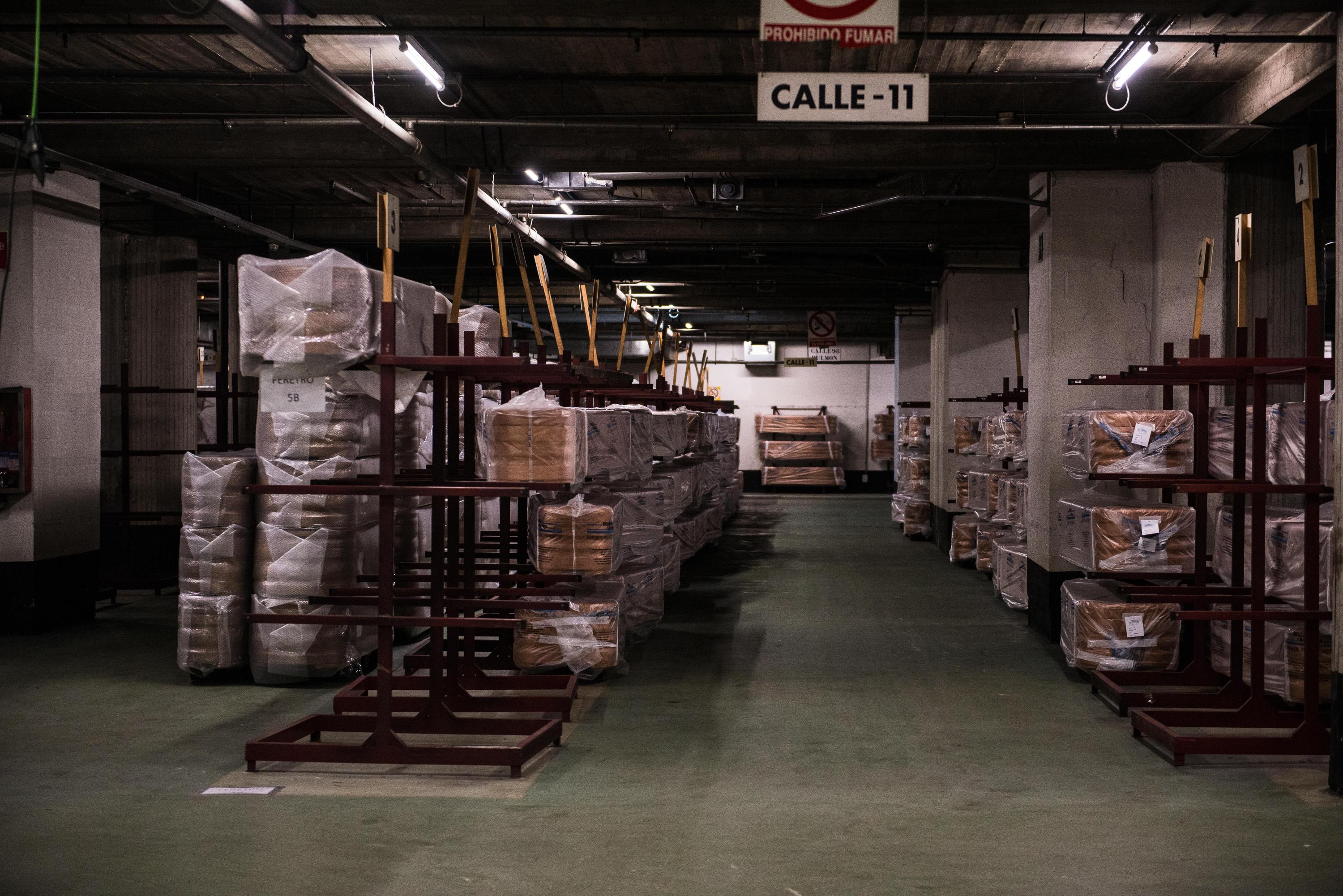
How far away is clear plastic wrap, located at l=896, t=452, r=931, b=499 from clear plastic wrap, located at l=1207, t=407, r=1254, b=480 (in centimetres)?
988

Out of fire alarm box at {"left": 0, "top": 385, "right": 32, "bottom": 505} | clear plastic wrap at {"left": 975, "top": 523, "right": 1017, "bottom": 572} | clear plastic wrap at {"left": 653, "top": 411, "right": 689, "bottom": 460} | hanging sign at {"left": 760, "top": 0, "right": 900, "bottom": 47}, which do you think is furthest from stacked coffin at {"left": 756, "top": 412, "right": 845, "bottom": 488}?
hanging sign at {"left": 760, "top": 0, "right": 900, "bottom": 47}

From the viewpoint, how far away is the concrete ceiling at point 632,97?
256 inches

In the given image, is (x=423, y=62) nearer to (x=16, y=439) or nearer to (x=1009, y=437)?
(x=16, y=439)

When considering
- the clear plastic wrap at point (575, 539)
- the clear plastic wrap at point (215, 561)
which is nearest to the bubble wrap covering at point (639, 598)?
the clear plastic wrap at point (575, 539)

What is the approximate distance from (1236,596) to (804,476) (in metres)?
22.2

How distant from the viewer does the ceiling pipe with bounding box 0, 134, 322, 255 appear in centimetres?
798

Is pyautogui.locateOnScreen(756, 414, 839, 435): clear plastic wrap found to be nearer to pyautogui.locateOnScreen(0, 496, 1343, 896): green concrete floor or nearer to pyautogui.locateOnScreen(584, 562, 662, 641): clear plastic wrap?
pyautogui.locateOnScreen(584, 562, 662, 641): clear plastic wrap

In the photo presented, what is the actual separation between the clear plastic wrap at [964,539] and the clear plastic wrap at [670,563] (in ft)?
13.1

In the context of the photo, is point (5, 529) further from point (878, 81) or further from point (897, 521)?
point (897, 521)

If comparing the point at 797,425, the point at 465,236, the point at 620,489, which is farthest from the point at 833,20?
the point at 797,425

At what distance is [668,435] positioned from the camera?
34.9 feet

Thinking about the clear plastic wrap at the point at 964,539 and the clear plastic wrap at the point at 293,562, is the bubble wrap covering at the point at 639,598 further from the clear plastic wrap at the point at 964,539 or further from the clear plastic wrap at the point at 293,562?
the clear plastic wrap at the point at 964,539

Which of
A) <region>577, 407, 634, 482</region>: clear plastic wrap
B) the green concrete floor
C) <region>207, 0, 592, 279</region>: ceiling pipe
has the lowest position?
the green concrete floor

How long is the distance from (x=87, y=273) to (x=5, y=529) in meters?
2.33
